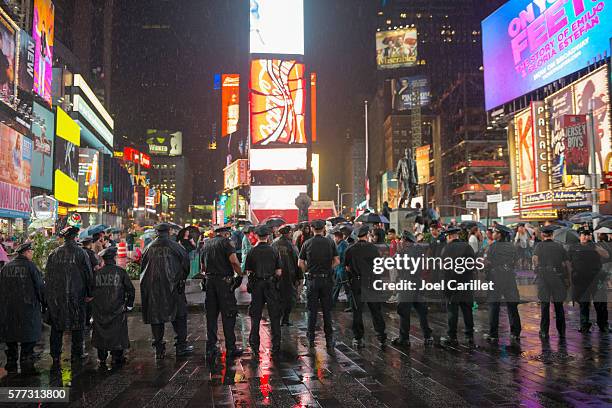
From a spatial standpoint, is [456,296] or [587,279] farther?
[587,279]

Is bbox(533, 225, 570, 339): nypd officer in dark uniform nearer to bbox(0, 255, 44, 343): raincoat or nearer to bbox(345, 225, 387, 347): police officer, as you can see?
bbox(345, 225, 387, 347): police officer

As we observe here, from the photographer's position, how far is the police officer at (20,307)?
7.40 m

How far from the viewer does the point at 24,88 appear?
161 feet

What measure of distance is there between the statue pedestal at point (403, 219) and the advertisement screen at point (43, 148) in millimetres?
42618

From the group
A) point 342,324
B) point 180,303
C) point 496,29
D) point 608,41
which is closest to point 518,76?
point 496,29

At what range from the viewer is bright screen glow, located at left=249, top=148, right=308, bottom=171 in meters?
67.2

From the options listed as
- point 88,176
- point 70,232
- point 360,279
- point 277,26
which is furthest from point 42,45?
point 360,279

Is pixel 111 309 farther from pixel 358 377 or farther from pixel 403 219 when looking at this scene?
pixel 403 219

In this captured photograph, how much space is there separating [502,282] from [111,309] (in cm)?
638

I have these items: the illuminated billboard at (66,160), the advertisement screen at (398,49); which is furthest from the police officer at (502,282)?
the advertisement screen at (398,49)

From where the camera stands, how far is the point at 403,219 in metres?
22.9

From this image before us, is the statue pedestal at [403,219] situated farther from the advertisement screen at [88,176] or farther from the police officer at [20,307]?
the advertisement screen at [88,176]

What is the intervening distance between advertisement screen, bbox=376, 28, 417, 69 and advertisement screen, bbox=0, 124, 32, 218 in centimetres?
7345

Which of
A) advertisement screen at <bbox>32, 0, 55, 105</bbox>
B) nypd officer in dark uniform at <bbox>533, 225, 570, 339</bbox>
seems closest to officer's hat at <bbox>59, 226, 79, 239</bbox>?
nypd officer in dark uniform at <bbox>533, 225, 570, 339</bbox>
